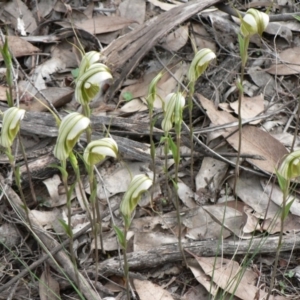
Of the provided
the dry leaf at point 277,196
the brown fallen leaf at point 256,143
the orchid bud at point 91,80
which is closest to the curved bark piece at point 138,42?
the brown fallen leaf at point 256,143

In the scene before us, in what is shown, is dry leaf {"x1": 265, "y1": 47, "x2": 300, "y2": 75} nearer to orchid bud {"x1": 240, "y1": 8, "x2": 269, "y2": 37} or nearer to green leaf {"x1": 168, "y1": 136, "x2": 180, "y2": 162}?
orchid bud {"x1": 240, "y1": 8, "x2": 269, "y2": 37}

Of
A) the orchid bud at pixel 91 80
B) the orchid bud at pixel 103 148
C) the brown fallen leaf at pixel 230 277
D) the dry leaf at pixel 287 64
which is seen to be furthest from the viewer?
the dry leaf at pixel 287 64

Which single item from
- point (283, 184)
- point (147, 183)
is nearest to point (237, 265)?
point (283, 184)

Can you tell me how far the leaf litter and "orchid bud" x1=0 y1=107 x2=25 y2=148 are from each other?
94 mm

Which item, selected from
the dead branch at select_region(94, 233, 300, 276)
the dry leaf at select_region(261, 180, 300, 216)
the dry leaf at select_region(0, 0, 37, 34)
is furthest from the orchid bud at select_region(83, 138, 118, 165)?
the dry leaf at select_region(0, 0, 37, 34)

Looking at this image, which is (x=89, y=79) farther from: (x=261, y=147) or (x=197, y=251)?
(x=261, y=147)

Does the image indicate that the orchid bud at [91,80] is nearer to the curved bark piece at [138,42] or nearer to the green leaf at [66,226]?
the green leaf at [66,226]

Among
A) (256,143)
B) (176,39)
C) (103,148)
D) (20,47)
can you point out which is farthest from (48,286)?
(176,39)

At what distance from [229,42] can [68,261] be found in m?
1.64

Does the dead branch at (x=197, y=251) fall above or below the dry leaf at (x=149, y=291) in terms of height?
above

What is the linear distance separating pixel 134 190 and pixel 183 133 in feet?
3.65

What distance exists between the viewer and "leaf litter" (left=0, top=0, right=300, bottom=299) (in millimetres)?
2457

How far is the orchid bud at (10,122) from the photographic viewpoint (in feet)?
6.40

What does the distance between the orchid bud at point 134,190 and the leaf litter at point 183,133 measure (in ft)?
1.47
